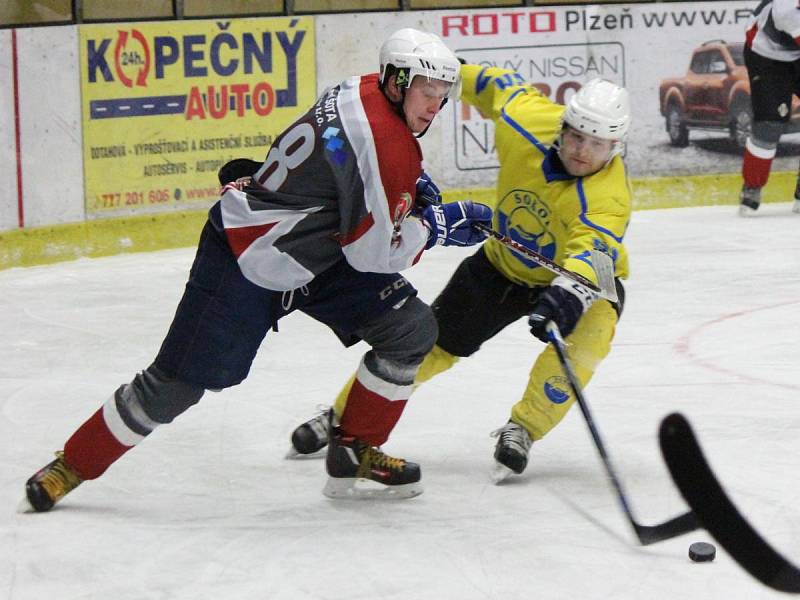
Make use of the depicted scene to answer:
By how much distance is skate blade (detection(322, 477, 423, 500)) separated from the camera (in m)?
3.20

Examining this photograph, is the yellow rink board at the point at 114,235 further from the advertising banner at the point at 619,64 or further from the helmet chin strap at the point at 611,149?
the helmet chin strap at the point at 611,149

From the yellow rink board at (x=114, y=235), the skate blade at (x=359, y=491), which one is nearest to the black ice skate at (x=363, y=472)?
the skate blade at (x=359, y=491)

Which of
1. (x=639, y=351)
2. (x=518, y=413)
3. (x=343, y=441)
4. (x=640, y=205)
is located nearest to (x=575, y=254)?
(x=518, y=413)

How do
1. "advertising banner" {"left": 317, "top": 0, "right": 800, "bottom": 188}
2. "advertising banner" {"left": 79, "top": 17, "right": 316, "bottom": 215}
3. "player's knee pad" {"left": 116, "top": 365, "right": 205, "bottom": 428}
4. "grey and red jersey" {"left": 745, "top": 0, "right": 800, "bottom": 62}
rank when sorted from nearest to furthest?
"player's knee pad" {"left": 116, "top": 365, "right": 205, "bottom": 428} < "advertising banner" {"left": 79, "top": 17, "right": 316, "bottom": 215} < "grey and red jersey" {"left": 745, "top": 0, "right": 800, "bottom": 62} < "advertising banner" {"left": 317, "top": 0, "right": 800, "bottom": 188}

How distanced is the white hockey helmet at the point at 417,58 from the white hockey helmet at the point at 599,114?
1.38 ft

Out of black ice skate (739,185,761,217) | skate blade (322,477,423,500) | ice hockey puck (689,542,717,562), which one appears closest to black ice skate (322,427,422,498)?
skate blade (322,477,423,500)

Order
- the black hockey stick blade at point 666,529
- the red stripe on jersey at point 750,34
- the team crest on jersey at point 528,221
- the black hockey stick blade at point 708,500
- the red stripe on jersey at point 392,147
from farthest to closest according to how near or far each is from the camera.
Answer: the red stripe on jersey at point 750,34
the team crest on jersey at point 528,221
the red stripe on jersey at point 392,147
the black hockey stick blade at point 666,529
the black hockey stick blade at point 708,500

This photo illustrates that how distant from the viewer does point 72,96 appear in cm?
616

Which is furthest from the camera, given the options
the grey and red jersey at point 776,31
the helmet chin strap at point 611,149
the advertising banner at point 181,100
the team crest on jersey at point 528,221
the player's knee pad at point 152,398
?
the grey and red jersey at point 776,31

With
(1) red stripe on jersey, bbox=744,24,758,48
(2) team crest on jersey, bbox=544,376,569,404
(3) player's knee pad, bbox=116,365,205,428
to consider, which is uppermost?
(1) red stripe on jersey, bbox=744,24,758,48

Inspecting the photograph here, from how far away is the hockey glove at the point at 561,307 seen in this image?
121 inches

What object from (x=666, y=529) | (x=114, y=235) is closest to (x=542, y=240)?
(x=666, y=529)

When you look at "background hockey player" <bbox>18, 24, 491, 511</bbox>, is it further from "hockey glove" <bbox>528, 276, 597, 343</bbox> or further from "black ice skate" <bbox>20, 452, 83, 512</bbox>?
"hockey glove" <bbox>528, 276, 597, 343</bbox>

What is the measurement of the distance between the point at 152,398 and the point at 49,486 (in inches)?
12.1
